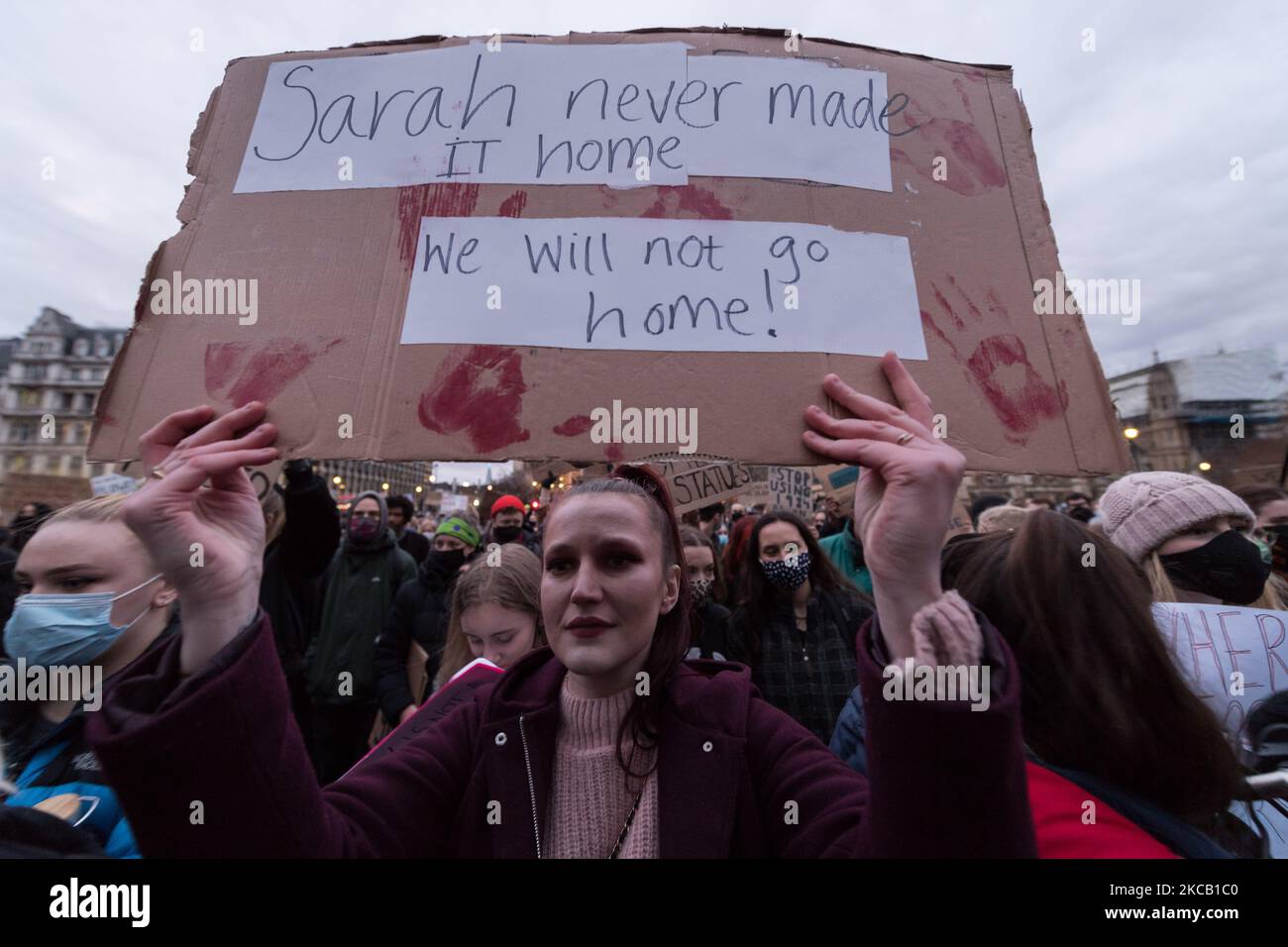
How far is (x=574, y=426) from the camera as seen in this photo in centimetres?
128

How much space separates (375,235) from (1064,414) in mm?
1540

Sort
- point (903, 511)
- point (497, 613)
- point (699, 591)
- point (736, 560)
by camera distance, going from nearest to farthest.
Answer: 1. point (903, 511)
2. point (497, 613)
3. point (699, 591)
4. point (736, 560)

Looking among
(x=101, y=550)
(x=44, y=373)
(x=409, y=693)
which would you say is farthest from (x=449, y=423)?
(x=44, y=373)

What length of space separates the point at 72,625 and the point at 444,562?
2.55 metres

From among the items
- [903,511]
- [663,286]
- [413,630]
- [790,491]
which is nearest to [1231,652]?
[903,511]

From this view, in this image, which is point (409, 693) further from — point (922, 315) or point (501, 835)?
point (922, 315)

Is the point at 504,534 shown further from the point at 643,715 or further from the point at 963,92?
the point at 963,92

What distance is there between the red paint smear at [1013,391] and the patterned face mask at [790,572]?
88.4 inches

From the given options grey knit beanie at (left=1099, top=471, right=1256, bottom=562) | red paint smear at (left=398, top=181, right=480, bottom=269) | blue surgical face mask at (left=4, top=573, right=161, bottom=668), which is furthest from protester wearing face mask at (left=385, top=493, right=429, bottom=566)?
grey knit beanie at (left=1099, top=471, right=1256, bottom=562)

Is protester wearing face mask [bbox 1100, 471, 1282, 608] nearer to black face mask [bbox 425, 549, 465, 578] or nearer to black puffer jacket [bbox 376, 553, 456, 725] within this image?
black puffer jacket [bbox 376, 553, 456, 725]

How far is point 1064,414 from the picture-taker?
1281 millimetres

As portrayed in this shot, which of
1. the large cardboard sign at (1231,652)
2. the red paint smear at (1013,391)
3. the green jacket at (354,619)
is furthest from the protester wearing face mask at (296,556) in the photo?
the large cardboard sign at (1231,652)

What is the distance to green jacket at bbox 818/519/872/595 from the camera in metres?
4.39
